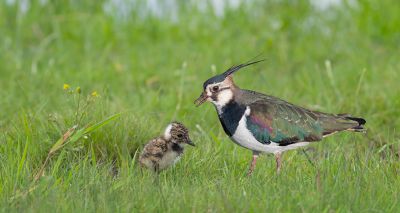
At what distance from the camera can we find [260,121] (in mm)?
6336

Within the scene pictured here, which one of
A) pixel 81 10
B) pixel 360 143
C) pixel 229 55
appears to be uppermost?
pixel 81 10

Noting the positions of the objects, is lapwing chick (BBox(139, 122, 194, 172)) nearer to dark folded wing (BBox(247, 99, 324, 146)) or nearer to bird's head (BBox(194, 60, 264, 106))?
bird's head (BBox(194, 60, 264, 106))

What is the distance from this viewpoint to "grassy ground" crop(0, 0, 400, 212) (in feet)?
17.6

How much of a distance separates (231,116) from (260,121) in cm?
23

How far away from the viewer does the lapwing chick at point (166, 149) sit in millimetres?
6336

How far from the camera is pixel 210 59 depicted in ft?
34.1

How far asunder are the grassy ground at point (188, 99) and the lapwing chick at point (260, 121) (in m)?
0.19

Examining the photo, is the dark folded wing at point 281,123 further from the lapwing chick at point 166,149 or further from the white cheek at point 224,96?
the lapwing chick at point 166,149

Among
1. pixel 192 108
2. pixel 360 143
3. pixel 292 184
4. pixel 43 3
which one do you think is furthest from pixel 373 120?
pixel 43 3

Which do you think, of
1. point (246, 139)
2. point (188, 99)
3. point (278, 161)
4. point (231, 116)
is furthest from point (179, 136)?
point (188, 99)

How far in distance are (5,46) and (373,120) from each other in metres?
4.86

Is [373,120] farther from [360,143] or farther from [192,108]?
[192,108]

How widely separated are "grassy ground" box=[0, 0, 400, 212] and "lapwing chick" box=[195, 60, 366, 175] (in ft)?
0.63

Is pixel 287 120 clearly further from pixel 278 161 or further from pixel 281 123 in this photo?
pixel 278 161
